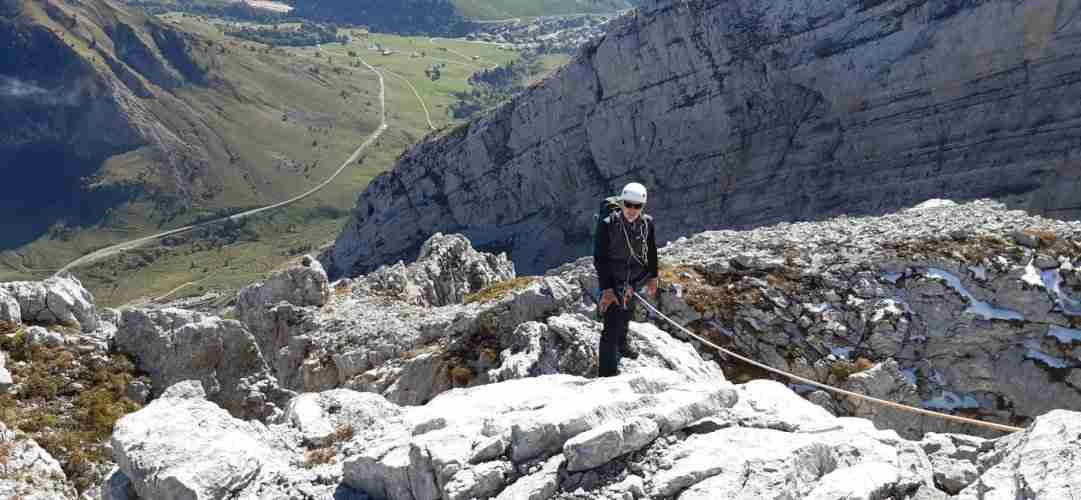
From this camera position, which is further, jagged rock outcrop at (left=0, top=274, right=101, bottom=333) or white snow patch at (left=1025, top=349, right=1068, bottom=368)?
white snow patch at (left=1025, top=349, right=1068, bottom=368)

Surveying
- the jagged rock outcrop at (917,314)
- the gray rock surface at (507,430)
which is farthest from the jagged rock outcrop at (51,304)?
the jagged rock outcrop at (917,314)

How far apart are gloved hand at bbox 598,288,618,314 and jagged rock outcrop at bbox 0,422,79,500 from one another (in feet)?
38.8

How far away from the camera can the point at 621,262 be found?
59.2 feet

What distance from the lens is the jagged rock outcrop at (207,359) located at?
24781 millimetres

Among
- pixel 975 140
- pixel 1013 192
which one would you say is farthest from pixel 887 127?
pixel 1013 192

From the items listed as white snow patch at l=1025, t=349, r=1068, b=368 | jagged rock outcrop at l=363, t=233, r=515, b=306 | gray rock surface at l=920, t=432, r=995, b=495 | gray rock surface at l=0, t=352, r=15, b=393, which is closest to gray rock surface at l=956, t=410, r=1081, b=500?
gray rock surface at l=920, t=432, r=995, b=495

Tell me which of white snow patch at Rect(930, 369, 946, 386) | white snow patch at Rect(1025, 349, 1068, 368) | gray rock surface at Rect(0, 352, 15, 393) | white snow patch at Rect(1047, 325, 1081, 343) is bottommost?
white snow patch at Rect(930, 369, 946, 386)

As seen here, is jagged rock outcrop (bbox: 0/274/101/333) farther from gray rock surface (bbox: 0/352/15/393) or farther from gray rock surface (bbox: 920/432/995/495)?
gray rock surface (bbox: 920/432/995/495)

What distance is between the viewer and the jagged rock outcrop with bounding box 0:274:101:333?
87.3 ft

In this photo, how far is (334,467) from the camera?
15203 millimetres

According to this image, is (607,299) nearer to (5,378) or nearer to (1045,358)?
(5,378)

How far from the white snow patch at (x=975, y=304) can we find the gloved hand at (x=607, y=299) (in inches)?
790

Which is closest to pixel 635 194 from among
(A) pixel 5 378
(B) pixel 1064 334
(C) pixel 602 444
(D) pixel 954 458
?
(C) pixel 602 444

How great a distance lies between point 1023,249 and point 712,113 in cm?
6880
